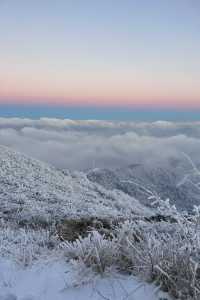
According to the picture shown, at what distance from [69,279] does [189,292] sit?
127 centimetres

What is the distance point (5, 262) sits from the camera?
564 centimetres

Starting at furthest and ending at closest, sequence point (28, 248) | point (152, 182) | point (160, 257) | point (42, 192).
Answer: point (152, 182) → point (42, 192) → point (28, 248) → point (160, 257)

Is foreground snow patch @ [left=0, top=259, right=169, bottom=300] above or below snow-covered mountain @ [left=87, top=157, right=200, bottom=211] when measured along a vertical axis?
above

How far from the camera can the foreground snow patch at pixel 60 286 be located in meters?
4.34

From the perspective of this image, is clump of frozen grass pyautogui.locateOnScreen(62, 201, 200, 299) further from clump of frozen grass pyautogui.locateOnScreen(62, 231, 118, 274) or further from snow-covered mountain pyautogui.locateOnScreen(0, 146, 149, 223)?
snow-covered mountain pyautogui.locateOnScreen(0, 146, 149, 223)

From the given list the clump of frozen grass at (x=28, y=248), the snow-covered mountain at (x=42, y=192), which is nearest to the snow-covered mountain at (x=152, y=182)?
the snow-covered mountain at (x=42, y=192)

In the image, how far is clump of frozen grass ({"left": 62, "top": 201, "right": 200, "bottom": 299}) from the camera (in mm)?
4188

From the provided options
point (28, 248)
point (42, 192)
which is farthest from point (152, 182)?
point (28, 248)

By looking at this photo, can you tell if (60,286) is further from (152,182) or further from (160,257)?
(152,182)

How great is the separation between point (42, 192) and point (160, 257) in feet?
68.7

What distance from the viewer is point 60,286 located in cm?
465

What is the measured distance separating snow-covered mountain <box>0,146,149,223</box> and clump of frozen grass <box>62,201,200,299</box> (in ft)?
25.0

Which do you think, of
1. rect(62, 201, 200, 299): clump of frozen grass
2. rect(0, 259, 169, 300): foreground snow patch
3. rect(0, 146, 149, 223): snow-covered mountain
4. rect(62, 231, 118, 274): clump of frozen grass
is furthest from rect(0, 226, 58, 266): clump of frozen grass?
rect(0, 146, 149, 223): snow-covered mountain

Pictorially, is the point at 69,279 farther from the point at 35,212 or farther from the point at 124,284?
the point at 35,212
